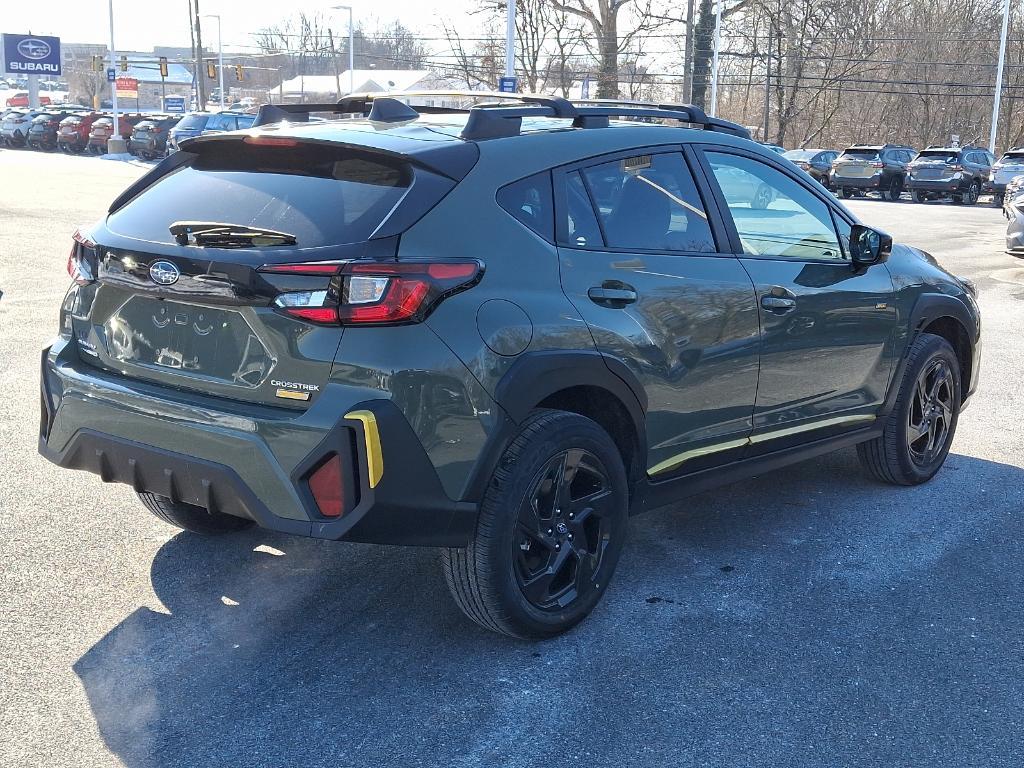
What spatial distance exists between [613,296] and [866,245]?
1.66 metres

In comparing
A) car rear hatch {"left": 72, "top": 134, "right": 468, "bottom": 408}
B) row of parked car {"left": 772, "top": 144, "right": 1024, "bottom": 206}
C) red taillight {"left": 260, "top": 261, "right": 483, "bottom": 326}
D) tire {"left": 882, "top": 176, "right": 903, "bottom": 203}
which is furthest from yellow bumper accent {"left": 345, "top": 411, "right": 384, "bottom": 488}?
tire {"left": 882, "top": 176, "right": 903, "bottom": 203}

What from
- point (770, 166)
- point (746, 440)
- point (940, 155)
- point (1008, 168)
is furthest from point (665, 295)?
point (1008, 168)

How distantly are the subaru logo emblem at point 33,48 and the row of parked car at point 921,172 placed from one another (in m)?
55.8

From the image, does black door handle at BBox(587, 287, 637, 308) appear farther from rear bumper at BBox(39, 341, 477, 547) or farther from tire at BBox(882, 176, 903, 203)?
tire at BBox(882, 176, 903, 203)

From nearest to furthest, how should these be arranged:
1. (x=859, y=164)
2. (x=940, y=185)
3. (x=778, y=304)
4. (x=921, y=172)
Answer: (x=778, y=304), (x=940, y=185), (x=921, y=172), (x=859, y=164)

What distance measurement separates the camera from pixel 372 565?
4508mm

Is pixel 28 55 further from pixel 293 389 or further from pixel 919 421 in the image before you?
pixel 293 389

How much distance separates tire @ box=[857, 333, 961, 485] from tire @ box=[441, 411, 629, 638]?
2042mm

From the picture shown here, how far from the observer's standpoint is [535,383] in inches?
143

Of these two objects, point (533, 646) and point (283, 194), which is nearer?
point (283, 194)

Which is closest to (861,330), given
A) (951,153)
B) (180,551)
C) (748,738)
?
(748,738)

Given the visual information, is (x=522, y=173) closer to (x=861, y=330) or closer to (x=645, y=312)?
(x=645, y=312)

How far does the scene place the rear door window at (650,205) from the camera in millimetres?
4098

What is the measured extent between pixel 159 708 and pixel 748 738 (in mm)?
1725
